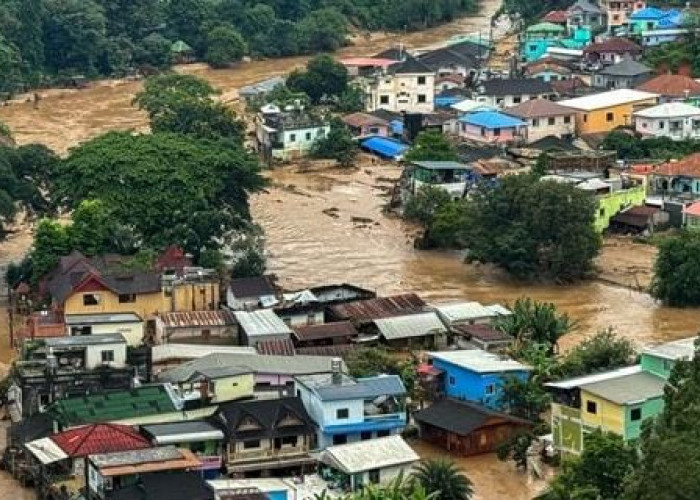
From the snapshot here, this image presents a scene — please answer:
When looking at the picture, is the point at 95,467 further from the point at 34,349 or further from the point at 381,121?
the point at 381,121

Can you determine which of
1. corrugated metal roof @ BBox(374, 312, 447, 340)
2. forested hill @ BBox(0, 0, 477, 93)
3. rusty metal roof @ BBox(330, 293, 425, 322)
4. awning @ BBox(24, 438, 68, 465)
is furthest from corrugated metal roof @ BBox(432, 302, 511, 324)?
forested hill @ BBox(0, 0, 477, 93)

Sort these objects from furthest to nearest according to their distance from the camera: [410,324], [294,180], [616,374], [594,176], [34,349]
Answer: [294,180] < [594,176] < [410,324] < [34,349] < [616,374]

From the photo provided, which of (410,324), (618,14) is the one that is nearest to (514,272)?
(410,324)

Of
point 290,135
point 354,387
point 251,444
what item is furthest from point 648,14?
point 251,444

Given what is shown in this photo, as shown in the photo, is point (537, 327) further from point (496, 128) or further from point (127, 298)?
point (496, 128)

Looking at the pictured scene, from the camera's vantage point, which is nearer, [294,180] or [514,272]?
[514,272]

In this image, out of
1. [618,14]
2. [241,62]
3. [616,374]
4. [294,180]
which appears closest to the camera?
[616,374]

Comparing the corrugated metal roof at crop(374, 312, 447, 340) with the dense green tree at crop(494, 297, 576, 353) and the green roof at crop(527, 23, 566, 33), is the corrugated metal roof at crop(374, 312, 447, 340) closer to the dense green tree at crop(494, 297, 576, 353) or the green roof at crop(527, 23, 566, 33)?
the dense green tree at crop(494, 297, 576, 353)
